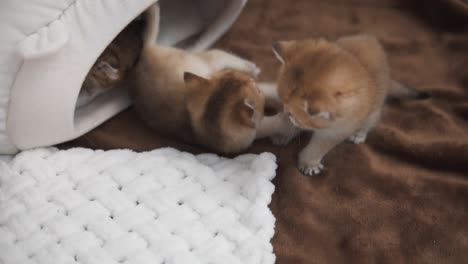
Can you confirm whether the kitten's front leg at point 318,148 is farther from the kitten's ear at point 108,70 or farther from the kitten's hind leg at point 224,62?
the kitten's ear at point 108,70

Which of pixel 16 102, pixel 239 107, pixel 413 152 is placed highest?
pixel 16 102

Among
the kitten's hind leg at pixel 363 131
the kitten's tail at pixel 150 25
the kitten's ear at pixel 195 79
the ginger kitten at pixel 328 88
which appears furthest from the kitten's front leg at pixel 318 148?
the kitten's tail at pixel 150 25

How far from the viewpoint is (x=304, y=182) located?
1.40m

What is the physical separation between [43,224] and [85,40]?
1.60 feet

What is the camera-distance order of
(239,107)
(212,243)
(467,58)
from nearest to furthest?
(212,243), (239,107), (467,58)

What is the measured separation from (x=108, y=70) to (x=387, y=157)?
2.93ft

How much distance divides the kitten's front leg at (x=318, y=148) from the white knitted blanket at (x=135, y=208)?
97 millimetres

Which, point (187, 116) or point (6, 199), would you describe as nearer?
point (6, 199)

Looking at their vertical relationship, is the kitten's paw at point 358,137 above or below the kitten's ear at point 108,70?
below

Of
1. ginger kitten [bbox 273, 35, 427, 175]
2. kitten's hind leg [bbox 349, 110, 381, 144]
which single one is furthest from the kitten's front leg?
kitten's hind leg [bbox 349, 110, 381, 144]

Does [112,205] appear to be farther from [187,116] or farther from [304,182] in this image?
[304,182]

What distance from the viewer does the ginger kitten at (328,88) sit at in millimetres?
1178

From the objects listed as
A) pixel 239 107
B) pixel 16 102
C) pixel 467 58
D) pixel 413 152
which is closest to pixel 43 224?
pixel 16 102

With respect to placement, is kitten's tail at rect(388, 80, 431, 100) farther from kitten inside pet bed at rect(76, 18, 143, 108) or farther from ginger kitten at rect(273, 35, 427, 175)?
kitten inside pet bed at rect(76, 18, 143, 108)
